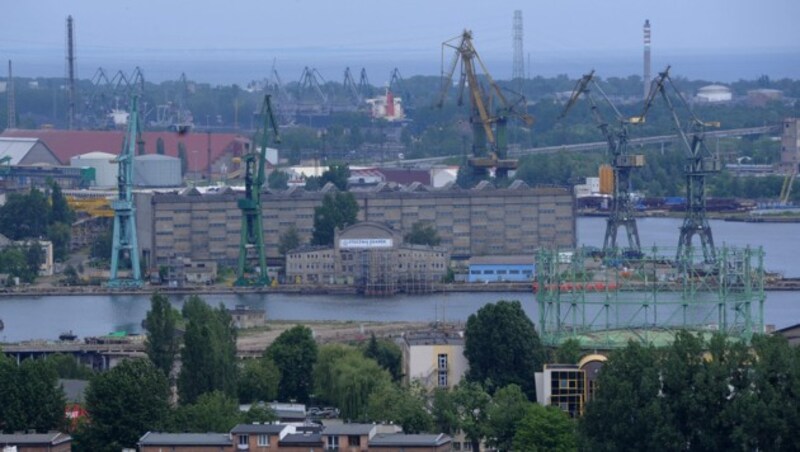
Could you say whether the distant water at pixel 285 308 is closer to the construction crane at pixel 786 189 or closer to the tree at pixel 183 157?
the construction crane at pixel 786 189

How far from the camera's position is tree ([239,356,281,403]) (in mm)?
11633

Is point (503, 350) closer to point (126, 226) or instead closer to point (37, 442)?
point (37, 442)

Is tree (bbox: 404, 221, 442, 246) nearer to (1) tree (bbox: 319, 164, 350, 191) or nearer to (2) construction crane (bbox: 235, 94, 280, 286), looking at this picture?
(2) construction crane (bbox: 235, 94, 280, 286)

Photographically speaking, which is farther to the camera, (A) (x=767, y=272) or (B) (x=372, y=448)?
(A) (x=767, y=272)

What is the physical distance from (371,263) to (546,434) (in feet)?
28.8

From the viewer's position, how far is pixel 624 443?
9.45 meters

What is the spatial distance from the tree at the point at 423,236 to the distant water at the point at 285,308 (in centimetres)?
184

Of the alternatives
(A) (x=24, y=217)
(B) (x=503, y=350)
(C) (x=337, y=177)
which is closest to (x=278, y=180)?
(C) (x=337, y=177)

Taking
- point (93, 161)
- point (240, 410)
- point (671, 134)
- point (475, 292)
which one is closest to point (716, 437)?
point (240, 410)

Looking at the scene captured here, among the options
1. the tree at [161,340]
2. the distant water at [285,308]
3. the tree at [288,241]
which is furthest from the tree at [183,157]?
the tree at [161,340]

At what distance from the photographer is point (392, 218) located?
69.8ft

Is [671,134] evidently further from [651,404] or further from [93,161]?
[651,404]

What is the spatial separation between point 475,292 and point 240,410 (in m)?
7.71

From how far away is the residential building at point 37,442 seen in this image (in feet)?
32.4
